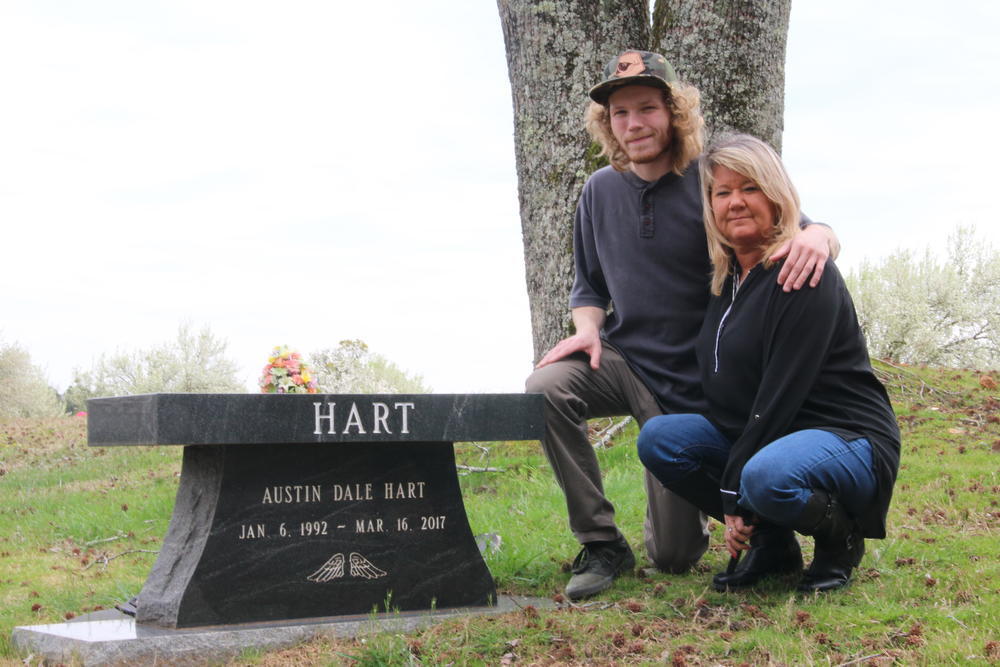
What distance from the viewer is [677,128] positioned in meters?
4.59

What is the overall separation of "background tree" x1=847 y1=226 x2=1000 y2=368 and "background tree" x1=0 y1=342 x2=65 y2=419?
19352 millimetres

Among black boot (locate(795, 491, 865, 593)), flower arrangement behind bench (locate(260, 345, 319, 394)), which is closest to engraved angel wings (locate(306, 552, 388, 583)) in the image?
black boot (locate(795, 491, 865, 593))

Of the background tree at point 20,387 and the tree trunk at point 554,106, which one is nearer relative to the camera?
the tree trunk at point 554,106

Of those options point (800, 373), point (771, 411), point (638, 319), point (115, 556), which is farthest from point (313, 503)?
point (115, 556)

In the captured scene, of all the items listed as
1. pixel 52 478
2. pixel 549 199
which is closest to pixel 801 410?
pixel 549 199

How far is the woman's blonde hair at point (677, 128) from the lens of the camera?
4.52 metres

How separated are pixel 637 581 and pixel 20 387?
2507cm

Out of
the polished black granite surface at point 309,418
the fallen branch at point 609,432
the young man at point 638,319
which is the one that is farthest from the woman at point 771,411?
the fallen branch at point 609,432

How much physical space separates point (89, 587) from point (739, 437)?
388 cm

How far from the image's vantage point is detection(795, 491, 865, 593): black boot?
12.6 feet

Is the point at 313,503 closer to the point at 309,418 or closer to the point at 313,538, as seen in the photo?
the point at 313,538

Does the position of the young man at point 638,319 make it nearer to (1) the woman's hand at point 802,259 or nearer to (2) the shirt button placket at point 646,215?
(2) the shirt button placket at point 646,215

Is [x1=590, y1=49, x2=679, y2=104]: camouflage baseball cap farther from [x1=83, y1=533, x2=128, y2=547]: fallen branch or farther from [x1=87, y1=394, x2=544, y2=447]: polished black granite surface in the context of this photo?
[x1=83, y1=533, x2=128, y2=547]: fallen branch

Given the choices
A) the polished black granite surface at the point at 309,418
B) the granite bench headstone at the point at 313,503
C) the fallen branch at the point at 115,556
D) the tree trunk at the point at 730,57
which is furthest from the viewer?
the tree trunk at the point at 730,57
